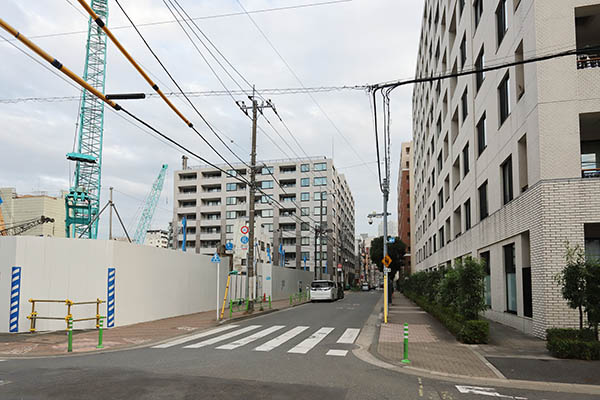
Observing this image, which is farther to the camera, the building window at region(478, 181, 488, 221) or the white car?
the white car

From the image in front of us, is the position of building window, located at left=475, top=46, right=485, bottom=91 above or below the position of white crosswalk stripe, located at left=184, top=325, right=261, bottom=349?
above

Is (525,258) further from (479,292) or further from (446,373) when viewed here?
(446,373)

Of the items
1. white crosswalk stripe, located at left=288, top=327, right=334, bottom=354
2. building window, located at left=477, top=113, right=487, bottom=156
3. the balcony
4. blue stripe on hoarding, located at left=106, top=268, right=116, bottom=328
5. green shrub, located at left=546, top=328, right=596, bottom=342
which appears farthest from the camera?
building window, located at left=477, top=113, right=487, bottom=156

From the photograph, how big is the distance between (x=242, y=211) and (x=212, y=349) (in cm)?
7832

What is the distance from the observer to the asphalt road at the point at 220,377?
7.72 meters

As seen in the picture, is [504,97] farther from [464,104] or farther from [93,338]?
[93,338]

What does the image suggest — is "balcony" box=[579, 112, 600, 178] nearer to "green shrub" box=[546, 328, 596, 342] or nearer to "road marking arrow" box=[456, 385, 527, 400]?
"green shrub" box=[546, 328, 596, 342]

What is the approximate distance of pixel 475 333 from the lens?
13633mm

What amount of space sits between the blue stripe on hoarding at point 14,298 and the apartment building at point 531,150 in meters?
16.7

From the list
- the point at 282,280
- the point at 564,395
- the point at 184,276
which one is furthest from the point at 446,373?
the point at 282,280

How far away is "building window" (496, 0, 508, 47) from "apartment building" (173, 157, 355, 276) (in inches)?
2604

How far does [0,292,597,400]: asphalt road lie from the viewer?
7.72 meters

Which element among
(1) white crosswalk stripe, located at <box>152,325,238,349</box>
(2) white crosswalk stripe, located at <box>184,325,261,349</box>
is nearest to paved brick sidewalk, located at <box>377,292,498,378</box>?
(2) white crosswalk stripe, located at <box>184,325,261,349</box>

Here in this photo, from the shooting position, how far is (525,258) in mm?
15750
